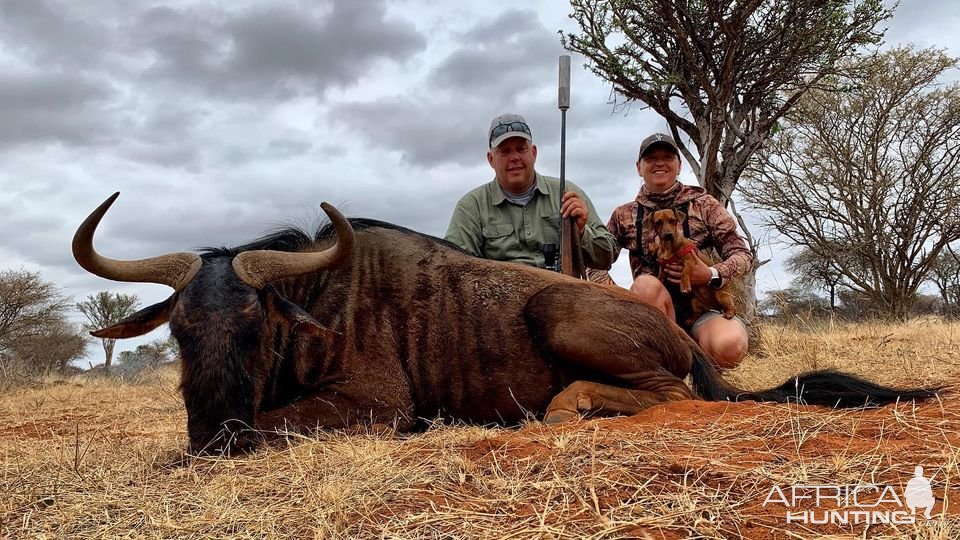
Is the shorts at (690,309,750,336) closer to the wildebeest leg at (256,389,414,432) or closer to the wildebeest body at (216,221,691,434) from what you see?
the wildebeest body at (216,221,691,434)

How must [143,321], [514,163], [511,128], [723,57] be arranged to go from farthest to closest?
1. [723,57]
2. [514,163]
3. [511,128]
4. [143,321]

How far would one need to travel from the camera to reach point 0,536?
216 cm

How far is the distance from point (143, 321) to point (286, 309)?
0.76 metres

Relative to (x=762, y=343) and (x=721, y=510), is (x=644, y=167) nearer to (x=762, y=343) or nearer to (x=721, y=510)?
(x=762, y=343)

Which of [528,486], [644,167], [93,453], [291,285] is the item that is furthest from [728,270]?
[93,453]

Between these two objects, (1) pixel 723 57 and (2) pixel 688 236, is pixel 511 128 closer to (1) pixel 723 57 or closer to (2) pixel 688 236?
(2) pixel 688 236

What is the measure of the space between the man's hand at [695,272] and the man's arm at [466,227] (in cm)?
157

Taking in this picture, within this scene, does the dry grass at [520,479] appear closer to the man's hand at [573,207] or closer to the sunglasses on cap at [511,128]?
the man's hand at [573,207]

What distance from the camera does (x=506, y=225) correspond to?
6105mm

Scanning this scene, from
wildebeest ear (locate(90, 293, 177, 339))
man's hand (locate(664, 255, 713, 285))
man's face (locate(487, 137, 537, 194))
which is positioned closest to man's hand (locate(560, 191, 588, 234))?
man's hand (locate(664, 255, 713, 285))

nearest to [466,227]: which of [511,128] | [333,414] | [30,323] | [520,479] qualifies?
[511,128]

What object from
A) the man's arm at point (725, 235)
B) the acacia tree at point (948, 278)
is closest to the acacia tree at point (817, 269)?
the acacia tree at point (948, 278)

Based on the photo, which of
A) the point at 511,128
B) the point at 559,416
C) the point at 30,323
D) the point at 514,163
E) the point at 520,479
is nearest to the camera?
the point at 520,479

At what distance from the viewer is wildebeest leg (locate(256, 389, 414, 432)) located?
3547 mm
